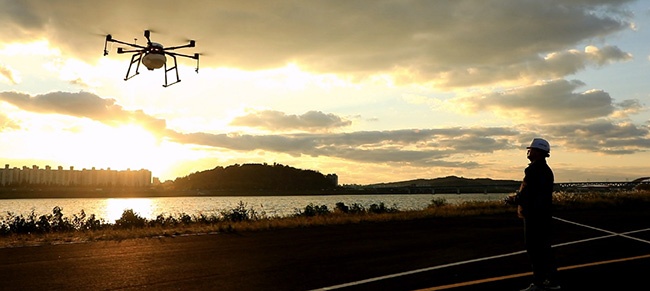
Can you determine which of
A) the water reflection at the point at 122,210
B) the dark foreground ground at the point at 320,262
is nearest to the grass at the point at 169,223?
the dark foreground ground at the point at 320,262

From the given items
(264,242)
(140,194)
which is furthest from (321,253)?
(140,194)

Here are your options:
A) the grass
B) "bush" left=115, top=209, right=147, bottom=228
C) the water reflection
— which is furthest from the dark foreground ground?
the water reflection

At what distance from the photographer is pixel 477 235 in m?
14.8

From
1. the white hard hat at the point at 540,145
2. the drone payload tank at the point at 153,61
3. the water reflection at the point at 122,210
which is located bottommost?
the water reflection at the point at 122,210

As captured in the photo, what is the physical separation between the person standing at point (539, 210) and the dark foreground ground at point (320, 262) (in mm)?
586

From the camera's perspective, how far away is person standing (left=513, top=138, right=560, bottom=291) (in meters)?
7.65

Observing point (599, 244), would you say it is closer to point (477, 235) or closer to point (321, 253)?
point (477, 235)

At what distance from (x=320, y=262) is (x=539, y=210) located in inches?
172

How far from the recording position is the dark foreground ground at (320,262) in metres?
8.42

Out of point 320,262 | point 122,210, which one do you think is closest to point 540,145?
point 320,262

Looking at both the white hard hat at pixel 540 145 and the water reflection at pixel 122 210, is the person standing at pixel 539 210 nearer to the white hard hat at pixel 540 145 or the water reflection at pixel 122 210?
the white hard hat at pixel 540 145

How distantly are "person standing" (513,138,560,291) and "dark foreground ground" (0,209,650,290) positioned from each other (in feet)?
1.92

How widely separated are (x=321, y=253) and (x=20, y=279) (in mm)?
5699

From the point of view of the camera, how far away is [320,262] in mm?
10320
